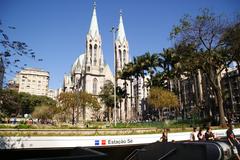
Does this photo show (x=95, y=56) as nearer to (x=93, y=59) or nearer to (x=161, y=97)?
(x=93, y=59)

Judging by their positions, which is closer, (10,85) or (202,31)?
(10,85)

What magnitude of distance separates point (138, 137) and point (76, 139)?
437 centimetres

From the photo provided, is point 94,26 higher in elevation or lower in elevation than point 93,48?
higher

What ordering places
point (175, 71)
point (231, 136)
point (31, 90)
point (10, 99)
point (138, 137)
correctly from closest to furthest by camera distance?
1. point (10, 99)
2. point (231, 136)
3. point (138, 137)
4. point (175, 71)
5. point (31, 90)

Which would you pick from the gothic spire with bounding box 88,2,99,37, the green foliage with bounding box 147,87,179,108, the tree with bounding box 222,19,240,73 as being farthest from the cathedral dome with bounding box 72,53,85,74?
the tree with bounding box 222,19,240,73

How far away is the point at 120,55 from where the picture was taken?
96312 mm

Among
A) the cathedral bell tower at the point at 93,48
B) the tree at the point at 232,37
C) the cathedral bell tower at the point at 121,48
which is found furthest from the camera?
the cathedral bell tower at the point at 93,48

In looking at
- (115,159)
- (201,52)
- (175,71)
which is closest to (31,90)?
(175,71)

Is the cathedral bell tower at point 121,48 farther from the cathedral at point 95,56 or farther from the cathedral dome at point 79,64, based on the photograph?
the cathedral dome at point 79,64

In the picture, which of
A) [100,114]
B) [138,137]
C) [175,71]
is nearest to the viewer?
[138,137]

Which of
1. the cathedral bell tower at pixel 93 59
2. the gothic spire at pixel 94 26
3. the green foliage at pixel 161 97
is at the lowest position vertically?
the green foliage at pixel 161 97

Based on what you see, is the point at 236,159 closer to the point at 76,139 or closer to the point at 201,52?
the point at 76,139

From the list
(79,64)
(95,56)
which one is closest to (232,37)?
(95,56)

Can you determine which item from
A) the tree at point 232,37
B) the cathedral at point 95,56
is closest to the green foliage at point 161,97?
the tree at point 232,37
